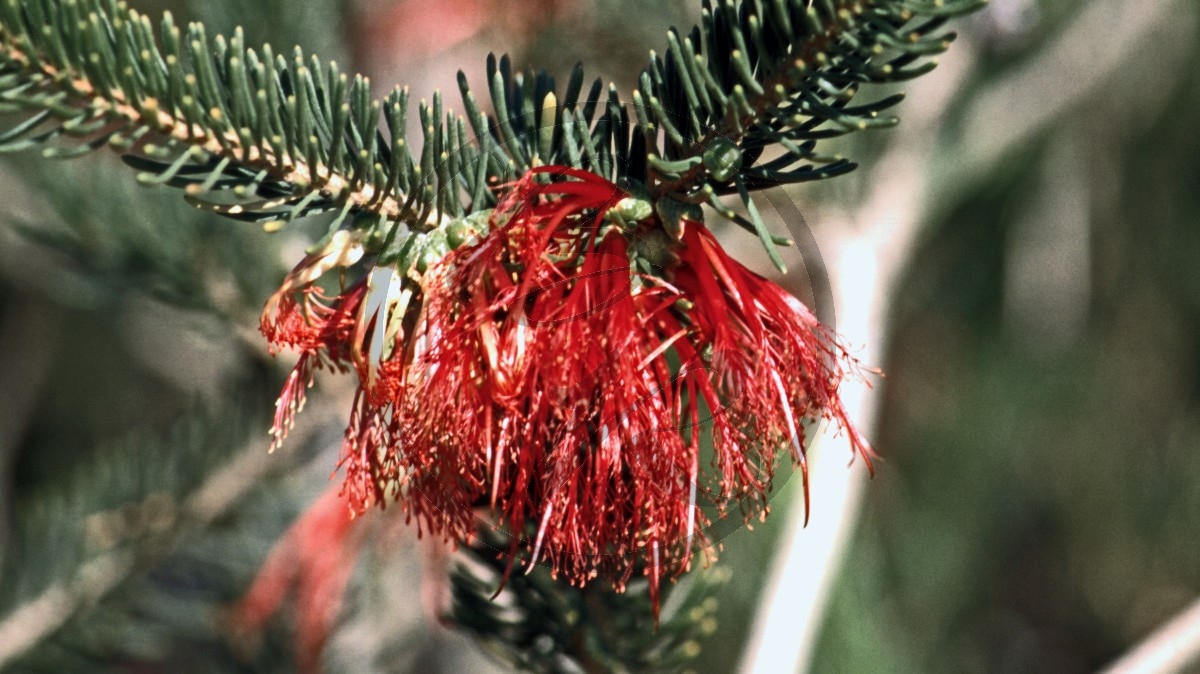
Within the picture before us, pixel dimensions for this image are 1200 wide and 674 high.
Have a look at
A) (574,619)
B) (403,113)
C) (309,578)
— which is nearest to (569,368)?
(403,113)

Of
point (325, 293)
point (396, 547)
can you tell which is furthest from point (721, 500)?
point (396, 547)

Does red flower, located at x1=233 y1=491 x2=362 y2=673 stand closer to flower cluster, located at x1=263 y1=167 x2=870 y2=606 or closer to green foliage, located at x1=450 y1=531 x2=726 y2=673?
green foliage, located at x1=450 y1=531 x2=726 y2=673

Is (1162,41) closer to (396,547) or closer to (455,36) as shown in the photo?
(455,36)

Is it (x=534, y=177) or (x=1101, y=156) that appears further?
(x=1101, y=156)

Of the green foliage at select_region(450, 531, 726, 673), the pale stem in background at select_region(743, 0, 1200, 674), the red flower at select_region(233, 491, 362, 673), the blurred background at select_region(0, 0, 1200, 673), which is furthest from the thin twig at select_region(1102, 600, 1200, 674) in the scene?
the red flower at select_region(233, 491, 362, 673)

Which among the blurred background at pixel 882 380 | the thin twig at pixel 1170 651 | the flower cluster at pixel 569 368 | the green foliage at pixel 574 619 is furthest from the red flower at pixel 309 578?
the thin twig at pixel 1170 651

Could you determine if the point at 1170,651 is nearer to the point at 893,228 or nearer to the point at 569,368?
the point at 893,228
